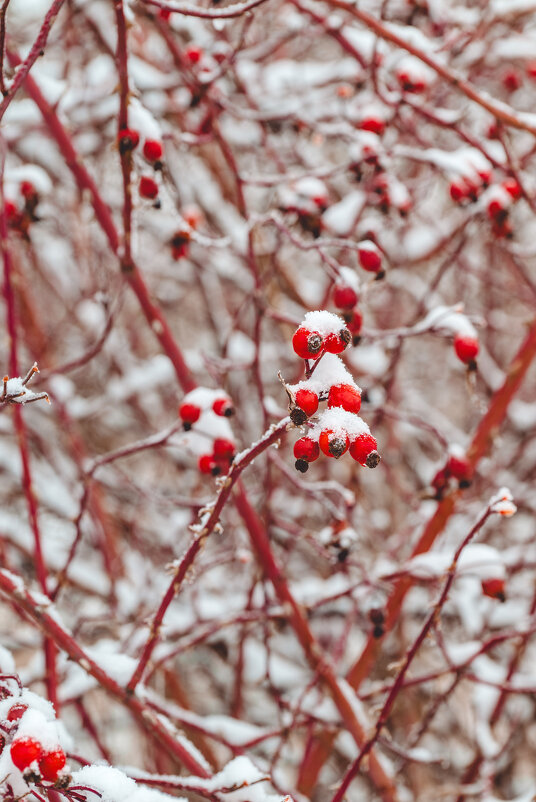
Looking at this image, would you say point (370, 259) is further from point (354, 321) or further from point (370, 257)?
point (354, 321)

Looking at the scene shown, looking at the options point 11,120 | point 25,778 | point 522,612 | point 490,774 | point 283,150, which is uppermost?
point 283,150

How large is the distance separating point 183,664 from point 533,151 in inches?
129

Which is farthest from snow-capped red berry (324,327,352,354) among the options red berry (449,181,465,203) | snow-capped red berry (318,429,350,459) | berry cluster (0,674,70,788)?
red berry (449,181,465,203)

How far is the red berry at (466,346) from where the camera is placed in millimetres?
1728

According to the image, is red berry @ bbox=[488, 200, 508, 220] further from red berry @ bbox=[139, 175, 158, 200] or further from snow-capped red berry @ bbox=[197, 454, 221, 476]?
snow-capped red berry @ bbox=[197, 454, 221, 476]

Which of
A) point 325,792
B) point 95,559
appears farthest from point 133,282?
point 325,792

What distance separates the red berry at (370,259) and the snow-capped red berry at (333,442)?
982 millimetres

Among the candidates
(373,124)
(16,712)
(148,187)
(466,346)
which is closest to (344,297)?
(466,346)

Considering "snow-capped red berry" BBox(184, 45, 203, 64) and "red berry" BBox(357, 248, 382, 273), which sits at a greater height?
"snow-capped red berry" BBox(184, 45, 203, 64)

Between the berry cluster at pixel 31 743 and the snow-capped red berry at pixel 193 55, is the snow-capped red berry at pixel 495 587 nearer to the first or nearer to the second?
the berry cluster at pixel 31 743

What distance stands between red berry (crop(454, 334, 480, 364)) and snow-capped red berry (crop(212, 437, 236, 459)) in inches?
22.6

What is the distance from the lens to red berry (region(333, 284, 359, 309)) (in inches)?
65.9

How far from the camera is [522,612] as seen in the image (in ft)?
10.9

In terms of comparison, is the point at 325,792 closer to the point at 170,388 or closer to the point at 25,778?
the point at 170,388
